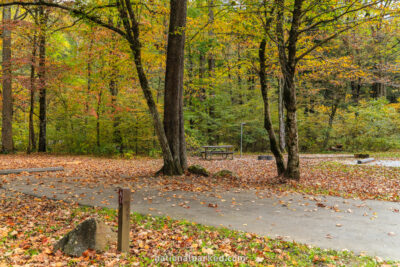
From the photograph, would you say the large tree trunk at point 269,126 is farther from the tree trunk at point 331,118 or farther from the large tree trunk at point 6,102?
the large tree trunk at point 6,102

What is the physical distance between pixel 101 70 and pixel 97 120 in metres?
3.10

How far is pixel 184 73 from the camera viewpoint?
19.5 m

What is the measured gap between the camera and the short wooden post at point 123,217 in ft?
12.9

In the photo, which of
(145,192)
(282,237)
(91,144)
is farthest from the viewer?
(91,144)

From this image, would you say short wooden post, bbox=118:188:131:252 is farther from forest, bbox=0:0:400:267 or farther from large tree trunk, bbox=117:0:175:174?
large tree trunk, bbox=117:0:175:174

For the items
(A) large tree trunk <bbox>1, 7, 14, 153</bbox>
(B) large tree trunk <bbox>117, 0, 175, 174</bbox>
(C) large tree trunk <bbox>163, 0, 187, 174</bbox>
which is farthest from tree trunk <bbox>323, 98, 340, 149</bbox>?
(A) large tree trunk <bbox>1, 7, 14, 153</bbox>

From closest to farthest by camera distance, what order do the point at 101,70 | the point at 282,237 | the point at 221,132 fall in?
the point at 282,237 < the point at 101,70 < the point at 221,132

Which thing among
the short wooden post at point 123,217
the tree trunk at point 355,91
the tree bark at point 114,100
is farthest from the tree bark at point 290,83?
the tree trunk at point 355,91

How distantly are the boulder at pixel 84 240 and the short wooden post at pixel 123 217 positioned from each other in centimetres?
35

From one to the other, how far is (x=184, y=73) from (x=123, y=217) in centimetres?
1641

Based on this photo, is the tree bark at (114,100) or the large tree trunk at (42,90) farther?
the tree bark at (114,100)

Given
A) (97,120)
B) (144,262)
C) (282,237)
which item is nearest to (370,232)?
(282,237)

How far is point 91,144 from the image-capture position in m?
18.6

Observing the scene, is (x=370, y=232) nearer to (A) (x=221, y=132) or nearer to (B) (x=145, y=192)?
(B) (x=145, y=192)
